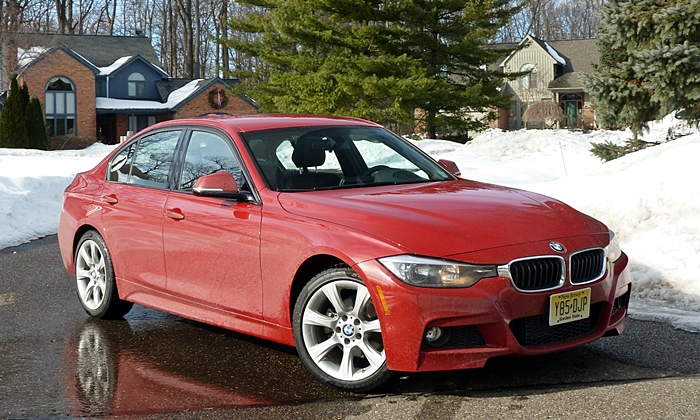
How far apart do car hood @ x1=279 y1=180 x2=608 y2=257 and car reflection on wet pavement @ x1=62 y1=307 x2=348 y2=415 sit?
0.98 meters

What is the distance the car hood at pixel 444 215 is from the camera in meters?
4.79

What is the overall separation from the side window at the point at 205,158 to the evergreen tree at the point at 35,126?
127 ft

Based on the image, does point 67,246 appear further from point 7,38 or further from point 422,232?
point 7,38

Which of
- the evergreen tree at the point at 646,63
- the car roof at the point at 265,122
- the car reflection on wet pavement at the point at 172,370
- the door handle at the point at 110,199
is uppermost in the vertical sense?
the evergreen tree at the point at 646,63

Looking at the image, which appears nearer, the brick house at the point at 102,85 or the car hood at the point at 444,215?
the car hood at the point at 444,215

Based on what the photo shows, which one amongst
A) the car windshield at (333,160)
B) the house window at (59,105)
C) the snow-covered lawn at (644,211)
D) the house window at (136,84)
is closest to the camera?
the car windshield at (333,160)

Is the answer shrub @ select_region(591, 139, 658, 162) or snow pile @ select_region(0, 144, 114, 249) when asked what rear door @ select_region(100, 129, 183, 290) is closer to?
snow pile @ select_region(0, 144, 114, 249)

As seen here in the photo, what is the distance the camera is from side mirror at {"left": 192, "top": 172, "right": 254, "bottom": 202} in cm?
563

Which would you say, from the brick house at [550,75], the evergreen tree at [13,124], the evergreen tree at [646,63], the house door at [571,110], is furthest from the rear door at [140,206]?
the house door at [571,110]

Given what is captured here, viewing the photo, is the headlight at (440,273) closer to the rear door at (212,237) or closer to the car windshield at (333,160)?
the rear door at (212,237)

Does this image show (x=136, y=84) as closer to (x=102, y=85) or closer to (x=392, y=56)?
(x=102, y=85)

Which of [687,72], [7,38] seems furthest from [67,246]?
[7,38]

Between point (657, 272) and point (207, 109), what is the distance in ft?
171

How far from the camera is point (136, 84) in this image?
5844cm
